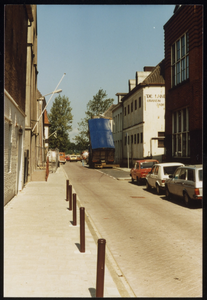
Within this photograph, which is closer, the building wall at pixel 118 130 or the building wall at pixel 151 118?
the building wall at pixel 151 118

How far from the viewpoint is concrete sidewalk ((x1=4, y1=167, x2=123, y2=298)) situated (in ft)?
17.1

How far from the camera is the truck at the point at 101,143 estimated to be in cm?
4138

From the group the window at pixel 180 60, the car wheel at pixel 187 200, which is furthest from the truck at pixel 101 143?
the car wheel at pixel 187 200

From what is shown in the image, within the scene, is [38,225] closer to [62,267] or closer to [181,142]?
[62,267]

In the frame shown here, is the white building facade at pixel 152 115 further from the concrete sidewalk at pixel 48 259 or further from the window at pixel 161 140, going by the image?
the concrete sidewalk at pixel 48 259

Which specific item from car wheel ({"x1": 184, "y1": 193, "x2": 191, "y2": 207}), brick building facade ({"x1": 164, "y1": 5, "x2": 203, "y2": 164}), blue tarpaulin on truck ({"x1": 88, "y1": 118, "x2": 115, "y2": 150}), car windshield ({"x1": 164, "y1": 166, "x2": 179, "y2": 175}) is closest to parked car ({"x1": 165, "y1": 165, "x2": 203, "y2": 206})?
car wheel ({"x1": 184, "y1": 193, "x2": 191, "y2": 207})

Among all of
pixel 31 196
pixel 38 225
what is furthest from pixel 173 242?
pixel 31 196

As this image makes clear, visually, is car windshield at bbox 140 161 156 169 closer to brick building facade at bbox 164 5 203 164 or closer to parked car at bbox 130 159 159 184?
parked car at bbox 130 159 159 184

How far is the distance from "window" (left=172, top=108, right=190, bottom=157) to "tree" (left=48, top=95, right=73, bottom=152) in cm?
5561

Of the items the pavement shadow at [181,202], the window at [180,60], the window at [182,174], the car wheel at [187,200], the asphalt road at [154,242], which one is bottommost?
the asphalt road at [154,242]

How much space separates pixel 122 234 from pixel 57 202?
5851 mm

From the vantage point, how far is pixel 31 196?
1675 cm

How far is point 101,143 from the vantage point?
135 ft

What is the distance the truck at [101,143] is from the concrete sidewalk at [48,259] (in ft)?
97.0
